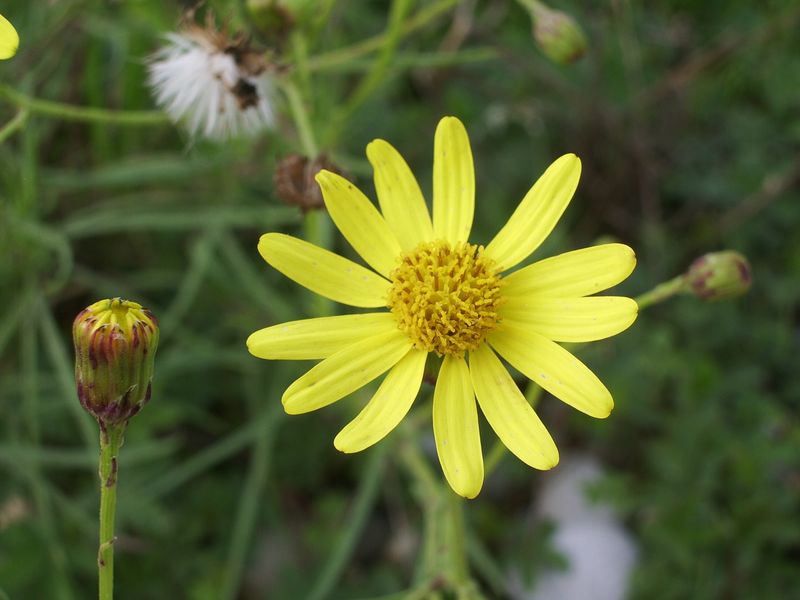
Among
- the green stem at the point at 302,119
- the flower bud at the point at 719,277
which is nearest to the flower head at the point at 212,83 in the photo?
the green stem at the point at 302,119

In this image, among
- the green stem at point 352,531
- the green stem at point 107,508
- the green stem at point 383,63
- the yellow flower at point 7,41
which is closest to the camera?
the green stem at point 107,508

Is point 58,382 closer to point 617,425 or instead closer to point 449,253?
point 449,253

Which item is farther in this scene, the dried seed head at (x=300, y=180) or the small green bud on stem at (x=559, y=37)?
the small green bud on stem at (x=559, y=37)

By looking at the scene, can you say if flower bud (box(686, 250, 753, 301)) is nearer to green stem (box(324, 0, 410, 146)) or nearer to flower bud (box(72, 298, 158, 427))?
green stem (box(324, 0, 410, 146))

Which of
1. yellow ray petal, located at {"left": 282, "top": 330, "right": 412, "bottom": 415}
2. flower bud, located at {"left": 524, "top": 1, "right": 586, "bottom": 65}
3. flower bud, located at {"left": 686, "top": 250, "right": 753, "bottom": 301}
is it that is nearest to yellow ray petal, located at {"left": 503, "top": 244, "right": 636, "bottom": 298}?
yellow ray petal, located at {"left": 282, "top": 330, "right": 412, "bottom": 415}

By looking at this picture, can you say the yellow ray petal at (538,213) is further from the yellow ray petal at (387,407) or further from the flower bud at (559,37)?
the flower bud at (559,37)

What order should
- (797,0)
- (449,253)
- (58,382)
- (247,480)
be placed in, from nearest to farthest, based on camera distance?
(449,253) → (58,382) → (247,480) → (797,0)

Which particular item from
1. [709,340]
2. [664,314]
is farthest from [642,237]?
[709,340]

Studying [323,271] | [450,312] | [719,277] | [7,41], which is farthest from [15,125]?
[719,277]
